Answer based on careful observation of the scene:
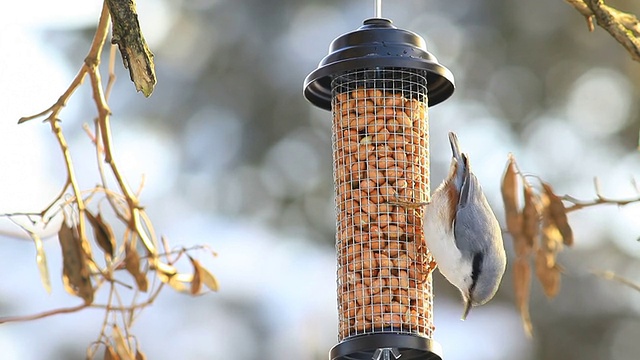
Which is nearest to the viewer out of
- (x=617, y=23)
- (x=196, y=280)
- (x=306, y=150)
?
(x=617, y=23)

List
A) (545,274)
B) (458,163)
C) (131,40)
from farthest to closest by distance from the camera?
1. (545,274)
2. (458,163)
3. (131,40)

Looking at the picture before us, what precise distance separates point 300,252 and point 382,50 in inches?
191

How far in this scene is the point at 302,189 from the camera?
7980mm

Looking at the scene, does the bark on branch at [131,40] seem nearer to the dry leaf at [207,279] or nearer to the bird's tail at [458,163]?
the dry leaf at [207,279]

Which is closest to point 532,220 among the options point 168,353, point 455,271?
point 455,271

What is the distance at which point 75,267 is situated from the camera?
308cm

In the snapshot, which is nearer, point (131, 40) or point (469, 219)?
point (131, 40)

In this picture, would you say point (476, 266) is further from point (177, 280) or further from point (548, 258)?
point (177, 280)

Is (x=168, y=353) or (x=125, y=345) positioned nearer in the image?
(x=125, y=345)

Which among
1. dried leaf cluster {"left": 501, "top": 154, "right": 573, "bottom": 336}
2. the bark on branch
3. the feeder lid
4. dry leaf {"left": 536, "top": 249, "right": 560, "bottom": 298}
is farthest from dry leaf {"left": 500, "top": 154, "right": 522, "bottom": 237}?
the bark on branch

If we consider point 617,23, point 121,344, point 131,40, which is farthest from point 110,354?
point 617,23

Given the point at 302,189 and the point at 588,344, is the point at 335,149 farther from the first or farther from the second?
the point at 588,344

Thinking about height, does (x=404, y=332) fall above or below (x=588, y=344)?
below

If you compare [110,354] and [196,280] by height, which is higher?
[196,280]
